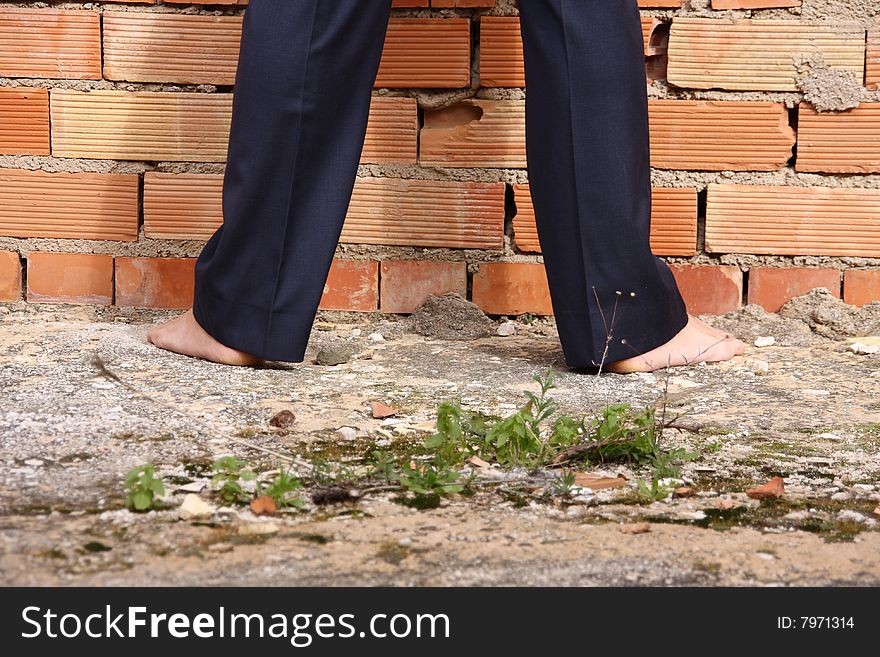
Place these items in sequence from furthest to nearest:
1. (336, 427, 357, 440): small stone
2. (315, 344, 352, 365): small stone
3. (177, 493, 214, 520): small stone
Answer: (315, 344, 352, 365): small stone → (336, 427, 357, 440): small stone → (177, 493, 214, 520): small stone

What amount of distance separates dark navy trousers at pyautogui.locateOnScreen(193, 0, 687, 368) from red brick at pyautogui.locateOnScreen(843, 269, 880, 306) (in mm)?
691

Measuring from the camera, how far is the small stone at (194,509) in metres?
1.31

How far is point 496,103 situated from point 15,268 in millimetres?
1327

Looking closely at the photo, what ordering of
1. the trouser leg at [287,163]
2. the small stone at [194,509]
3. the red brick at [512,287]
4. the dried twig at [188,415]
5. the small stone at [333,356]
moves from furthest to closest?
the red brick at [512,287]
the small stone at [333,356]
the trouser leg at [287,163]
the dried twig at [188,415]
the small stone at [194,509]

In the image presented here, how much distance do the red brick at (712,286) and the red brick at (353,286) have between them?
78 centimetres

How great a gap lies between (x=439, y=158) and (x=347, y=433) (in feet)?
3.59

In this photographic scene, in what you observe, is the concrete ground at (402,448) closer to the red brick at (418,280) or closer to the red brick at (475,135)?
the red brick at (418,280)

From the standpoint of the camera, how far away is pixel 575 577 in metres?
1.16

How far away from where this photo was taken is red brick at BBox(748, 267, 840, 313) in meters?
2.60

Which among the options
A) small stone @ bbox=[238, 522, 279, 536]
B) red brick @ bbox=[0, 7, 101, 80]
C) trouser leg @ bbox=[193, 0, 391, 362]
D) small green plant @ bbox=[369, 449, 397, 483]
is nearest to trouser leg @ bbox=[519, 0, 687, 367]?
trouser leg @ bbox=[193, 0, 391, 362]

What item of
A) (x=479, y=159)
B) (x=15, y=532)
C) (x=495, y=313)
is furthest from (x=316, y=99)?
(x=15, y=532)

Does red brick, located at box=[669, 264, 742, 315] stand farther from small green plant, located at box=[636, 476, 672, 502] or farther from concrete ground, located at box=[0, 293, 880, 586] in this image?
small green plant, located at box=[636, 476, 672, 502]

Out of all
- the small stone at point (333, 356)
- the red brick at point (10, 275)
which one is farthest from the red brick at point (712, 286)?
the red brick at point (10, 275)

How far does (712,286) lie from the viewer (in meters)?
2.62
